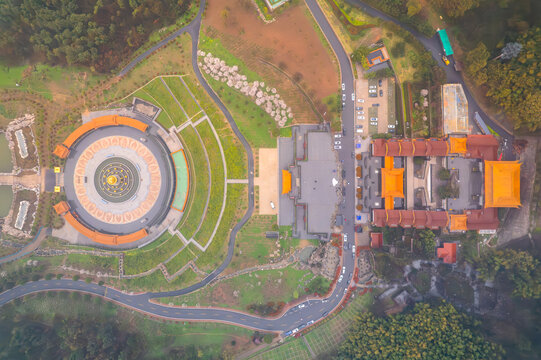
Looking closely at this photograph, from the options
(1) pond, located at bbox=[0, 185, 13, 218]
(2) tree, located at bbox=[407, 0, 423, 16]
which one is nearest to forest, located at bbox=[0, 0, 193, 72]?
(1) pond, located at bbox=[0, 185, 13, 218]

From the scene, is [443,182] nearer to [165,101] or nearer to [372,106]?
[372,106]

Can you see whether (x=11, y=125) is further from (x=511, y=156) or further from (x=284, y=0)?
(x=511, y=156)

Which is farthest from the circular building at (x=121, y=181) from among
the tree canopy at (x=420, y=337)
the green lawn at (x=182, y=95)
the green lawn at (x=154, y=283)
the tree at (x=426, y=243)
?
the tree at (x=426, y=243)

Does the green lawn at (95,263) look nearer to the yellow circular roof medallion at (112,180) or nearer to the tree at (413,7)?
the yellow circular roof medallion at (112,180)

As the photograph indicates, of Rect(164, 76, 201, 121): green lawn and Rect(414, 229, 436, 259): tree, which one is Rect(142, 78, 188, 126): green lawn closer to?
Rect(164, 76, 201, 121): green lawn

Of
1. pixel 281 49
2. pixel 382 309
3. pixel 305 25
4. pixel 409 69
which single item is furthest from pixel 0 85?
pixel 382 309

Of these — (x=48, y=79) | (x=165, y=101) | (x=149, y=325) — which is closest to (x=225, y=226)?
(x=149, y=325)
